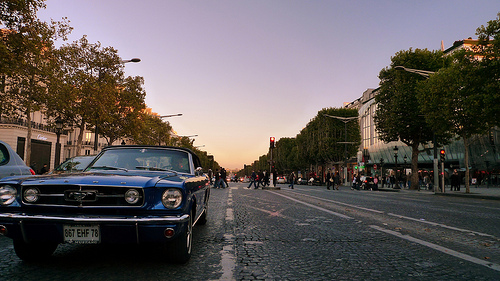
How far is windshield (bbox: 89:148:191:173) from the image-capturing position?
5.18m


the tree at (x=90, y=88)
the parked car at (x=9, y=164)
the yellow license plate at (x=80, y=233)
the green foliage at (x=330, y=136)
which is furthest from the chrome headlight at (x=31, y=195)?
the green foliage at (x=330, y=136)

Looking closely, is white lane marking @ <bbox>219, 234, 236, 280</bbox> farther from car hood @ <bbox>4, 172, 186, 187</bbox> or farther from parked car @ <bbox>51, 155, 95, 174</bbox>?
parked car @ <bbox>51, 155, 95, 174</bbox>

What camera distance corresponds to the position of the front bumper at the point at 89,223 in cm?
351

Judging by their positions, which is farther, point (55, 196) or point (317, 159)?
point (317, 159)

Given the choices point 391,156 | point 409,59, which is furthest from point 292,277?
point 391,156

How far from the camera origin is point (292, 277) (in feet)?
12.1

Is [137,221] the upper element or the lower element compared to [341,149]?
lower

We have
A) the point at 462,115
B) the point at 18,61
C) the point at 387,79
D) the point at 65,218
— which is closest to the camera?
the point at 65,218

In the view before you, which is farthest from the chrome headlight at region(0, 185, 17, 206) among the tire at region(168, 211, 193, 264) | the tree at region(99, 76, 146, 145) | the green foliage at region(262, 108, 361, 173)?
the green foliage at region(262, 108, 361, 173)

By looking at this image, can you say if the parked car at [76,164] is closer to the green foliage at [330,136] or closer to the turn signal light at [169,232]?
the turn signal light at [169,232]

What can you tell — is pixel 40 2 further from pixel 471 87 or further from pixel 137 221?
pixel 471 87

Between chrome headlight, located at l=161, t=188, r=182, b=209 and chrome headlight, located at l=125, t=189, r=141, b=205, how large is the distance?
249 mm

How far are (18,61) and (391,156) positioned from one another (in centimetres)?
5736

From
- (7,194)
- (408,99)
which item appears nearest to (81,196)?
(7,194)
